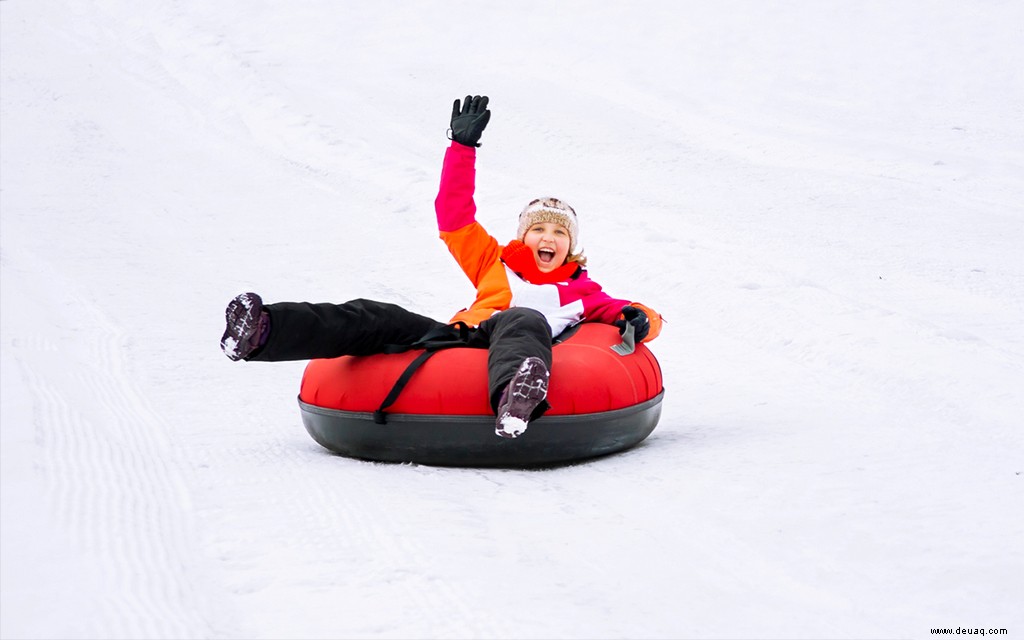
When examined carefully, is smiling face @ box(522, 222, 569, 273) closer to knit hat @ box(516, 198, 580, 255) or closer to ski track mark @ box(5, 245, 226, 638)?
knit hat @ box(516, 198, 580, 255)

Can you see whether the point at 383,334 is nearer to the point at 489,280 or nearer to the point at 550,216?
the point at 489,280

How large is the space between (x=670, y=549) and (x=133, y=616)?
1.23 meters

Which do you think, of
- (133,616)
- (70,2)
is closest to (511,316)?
(133,616)

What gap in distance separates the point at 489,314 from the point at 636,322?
0.56m

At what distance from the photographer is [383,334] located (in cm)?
368

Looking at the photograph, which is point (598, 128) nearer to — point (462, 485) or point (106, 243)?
point (106, 243)

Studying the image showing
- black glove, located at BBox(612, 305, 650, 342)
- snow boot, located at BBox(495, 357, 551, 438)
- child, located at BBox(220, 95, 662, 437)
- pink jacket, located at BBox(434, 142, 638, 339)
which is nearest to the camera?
snow boot, located at BBox(495, 357, 551, 438)

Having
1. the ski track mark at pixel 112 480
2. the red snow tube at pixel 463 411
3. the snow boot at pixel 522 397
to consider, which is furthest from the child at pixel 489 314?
the ski track mark at pixel 112 480

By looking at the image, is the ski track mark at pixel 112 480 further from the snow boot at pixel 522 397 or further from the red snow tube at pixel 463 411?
the snow boot at pixel 522 397

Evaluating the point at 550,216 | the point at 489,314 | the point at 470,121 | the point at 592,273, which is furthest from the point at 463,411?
the point at 592,273

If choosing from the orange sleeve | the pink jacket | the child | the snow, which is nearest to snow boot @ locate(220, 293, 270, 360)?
the child

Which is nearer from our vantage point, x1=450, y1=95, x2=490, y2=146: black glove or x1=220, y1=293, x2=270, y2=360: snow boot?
x1=220, y1=293, x2=270, y2=360: snow boot

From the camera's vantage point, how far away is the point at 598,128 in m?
10.2

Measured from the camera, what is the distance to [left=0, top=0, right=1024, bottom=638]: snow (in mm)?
2406
